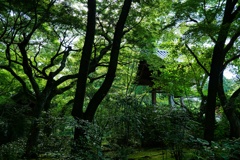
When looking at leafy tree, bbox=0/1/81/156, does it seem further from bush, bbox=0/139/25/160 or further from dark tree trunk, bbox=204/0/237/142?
dark tree trunk, bbox=204/0/237/142

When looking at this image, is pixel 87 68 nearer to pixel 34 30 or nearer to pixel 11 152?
pixel 11 152

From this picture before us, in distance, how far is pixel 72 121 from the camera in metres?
3.27

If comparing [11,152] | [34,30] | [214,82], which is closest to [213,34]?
[214,82]

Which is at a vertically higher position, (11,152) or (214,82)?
(214,82)

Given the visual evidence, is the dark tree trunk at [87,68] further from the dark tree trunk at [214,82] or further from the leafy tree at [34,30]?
the dark tree trunk at [214,82]

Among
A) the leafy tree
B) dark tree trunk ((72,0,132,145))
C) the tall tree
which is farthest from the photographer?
the leafy tree

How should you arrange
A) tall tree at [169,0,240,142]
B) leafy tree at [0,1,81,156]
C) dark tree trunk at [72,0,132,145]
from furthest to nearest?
leafy tree at [0,1,81,156] < tall tree at [169,0,240,142] < dark tree trunk at [72,0,132,145]

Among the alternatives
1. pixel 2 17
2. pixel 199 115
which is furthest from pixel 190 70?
pixel 2 17

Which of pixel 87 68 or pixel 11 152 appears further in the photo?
pixel 11 152

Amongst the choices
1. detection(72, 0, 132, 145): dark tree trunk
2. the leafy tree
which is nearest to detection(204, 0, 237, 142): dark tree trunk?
detection(72, 0, 132, 145): dark tree trunk

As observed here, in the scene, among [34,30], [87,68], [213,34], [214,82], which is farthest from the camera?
[34,30]

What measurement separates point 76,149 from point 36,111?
4.03 m

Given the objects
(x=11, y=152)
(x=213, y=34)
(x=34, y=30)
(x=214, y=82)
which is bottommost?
(x=11, y=152)

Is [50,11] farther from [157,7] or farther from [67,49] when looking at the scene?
[157,7]
